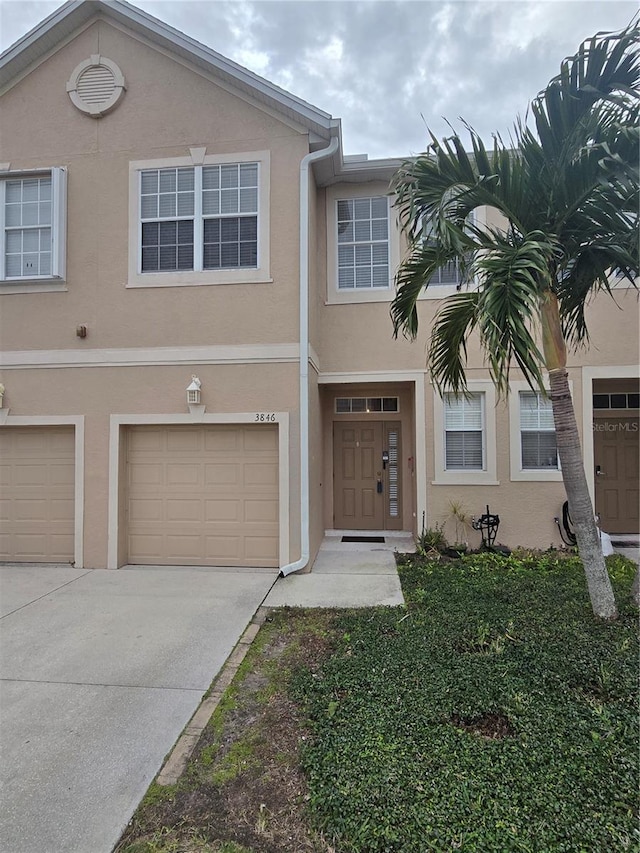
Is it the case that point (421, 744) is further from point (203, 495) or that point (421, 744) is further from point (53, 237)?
point (53, 237)

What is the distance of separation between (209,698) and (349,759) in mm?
1357

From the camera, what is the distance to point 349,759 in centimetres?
273

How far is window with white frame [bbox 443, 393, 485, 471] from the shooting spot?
7.95 metres

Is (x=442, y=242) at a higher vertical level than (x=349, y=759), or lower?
higher

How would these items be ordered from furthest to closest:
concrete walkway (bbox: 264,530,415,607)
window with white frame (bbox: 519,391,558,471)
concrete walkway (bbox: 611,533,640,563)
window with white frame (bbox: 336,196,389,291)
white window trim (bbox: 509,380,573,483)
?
window with white frame (bbox: 336,196,389,291)
window with white frame (bbox: 519,391,558,471)
white window trim (bbox: 509,380,573,483)
concrete walkway (bbox: 611,533,640,563)
concrete walkway (bbox: 264,530,415,607)

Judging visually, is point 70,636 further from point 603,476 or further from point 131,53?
point 603,476

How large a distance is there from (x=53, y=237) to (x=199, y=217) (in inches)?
91.0

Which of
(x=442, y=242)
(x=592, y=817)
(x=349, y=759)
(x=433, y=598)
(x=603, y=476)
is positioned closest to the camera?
(x=592, y=817)

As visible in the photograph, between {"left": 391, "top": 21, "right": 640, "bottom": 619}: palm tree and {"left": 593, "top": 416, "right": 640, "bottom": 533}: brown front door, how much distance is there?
475cm

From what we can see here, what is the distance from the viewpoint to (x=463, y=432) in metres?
7.98

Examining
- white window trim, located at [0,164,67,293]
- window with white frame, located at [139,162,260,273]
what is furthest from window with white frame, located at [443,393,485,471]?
white window trim, located at [0,164,67,293]

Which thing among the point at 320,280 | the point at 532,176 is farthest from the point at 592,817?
the point at 320,280

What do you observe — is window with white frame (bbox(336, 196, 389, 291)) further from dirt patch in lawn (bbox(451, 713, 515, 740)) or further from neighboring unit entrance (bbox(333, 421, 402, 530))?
dirt patch in lawn (bbox(451, 713, 515, 740))

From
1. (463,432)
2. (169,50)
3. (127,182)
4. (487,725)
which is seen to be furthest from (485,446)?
(169,50)
